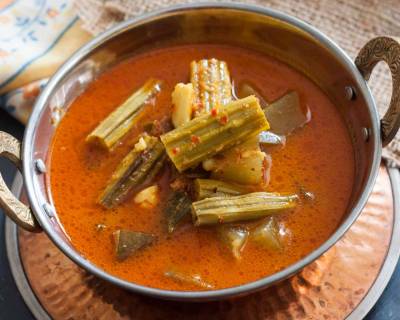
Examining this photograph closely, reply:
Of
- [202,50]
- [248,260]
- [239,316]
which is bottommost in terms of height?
[239,316]

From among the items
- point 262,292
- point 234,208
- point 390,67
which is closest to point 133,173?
point 234,208

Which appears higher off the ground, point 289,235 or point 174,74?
point 174,74

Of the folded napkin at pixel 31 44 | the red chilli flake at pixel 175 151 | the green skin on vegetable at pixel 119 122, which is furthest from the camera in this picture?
the folded napkin at pixel 31 44

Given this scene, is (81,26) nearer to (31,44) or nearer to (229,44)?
(31,44)

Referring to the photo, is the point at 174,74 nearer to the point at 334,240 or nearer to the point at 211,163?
the point at 211,163

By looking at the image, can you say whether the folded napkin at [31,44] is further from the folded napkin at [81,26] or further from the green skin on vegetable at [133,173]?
the green skin on vegetable at [133,173]

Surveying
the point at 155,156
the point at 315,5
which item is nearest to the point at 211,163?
the point at 155,156

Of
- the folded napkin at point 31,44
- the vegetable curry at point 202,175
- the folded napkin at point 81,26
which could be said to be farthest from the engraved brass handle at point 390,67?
the folded napkin at point 31,44
